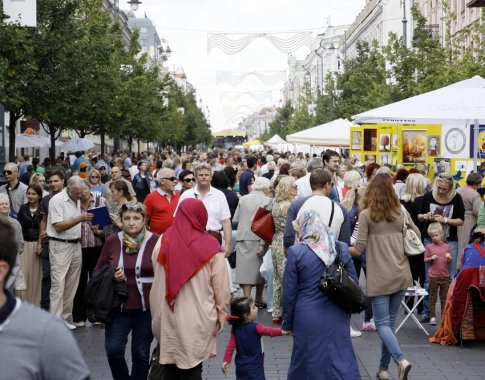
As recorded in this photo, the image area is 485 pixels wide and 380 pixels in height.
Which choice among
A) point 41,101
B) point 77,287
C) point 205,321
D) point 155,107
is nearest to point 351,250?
point 205,321

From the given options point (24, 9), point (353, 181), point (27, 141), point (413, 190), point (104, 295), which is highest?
point (24, 9)

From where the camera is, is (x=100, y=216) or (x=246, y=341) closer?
(x=246, y=341)

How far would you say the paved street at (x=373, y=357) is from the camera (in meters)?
8.94

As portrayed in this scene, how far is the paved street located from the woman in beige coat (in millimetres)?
631

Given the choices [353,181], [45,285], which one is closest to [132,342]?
[45,285]

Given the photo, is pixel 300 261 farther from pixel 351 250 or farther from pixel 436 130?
pixel 436 130

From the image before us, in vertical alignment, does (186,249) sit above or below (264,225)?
above

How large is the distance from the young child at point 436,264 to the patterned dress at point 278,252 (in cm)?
164

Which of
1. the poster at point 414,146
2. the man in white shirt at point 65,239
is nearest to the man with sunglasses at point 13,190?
the man in white shirt at point 65,239

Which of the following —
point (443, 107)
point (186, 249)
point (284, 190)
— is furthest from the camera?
point (443, 107)

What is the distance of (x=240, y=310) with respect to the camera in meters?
7.44

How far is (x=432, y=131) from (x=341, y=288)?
1658 cm

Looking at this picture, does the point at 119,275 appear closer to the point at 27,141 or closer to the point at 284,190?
the point at 284,190

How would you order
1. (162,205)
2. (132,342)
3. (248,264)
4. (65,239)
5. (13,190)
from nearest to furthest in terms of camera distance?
(132,342) < (65,239) < (162,205) < (248,264) < (13,190)
